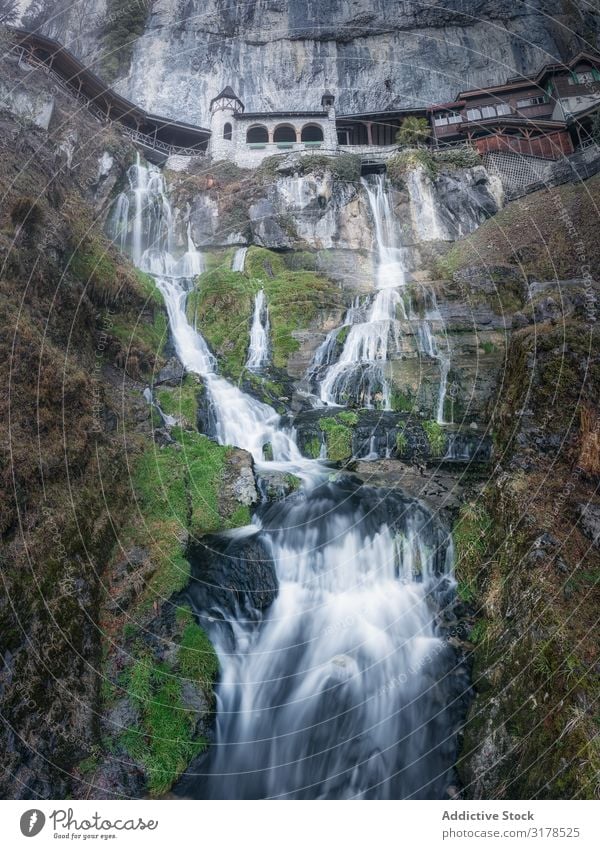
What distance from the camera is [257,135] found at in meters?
35.1

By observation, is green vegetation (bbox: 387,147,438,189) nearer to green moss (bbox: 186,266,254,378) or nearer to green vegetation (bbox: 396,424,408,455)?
green moss (bbox: 186,266,254,378)

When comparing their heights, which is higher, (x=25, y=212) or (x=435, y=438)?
(x=25, y=212)

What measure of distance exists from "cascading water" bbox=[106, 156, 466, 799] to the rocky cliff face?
3929cm

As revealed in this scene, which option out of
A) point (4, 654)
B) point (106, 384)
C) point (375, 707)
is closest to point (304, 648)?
point (375, 707)

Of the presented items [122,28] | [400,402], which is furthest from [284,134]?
[400,402]

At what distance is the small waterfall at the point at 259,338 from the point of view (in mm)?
19516

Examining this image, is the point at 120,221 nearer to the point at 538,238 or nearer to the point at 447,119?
the point at 538,238

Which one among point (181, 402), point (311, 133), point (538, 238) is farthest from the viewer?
point (311, 133)

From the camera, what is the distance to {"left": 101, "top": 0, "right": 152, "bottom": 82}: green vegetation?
37219 millimetres

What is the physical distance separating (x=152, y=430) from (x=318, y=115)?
104 feet

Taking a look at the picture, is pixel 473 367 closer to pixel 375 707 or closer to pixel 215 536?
pixel 215 536

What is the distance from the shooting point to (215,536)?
10.5m

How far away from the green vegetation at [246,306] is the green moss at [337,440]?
5273mm

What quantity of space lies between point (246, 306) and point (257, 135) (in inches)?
854
